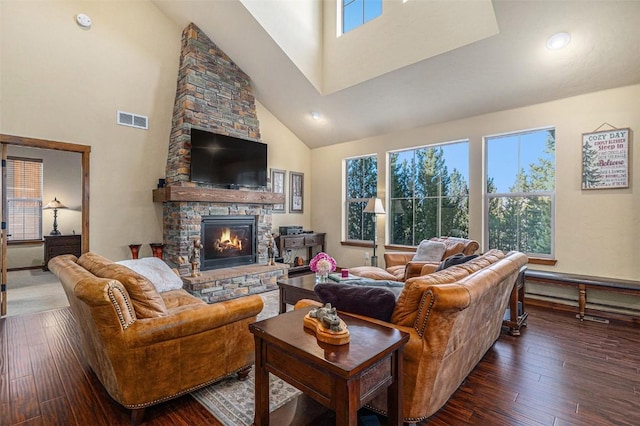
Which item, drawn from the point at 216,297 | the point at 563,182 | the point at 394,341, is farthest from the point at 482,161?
the point at 216,297

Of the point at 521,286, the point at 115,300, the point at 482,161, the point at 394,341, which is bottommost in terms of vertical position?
the point at 521,286

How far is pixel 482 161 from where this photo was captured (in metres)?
4.79

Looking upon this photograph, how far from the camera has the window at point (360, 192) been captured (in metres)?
6.25

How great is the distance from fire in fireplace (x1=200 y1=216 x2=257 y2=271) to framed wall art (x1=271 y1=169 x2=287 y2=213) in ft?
3.64

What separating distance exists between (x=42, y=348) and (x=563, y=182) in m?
6.30

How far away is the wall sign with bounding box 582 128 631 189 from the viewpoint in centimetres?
369

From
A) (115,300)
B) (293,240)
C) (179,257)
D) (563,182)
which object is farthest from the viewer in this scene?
(293,240)

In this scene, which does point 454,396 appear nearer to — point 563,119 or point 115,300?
point 115,300

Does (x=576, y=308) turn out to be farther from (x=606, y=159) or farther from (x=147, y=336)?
(x=147, y=336)

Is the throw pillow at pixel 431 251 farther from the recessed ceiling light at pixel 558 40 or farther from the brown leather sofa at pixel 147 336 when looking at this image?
the brown leather sofa at pixel 147 336

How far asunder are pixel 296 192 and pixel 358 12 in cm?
363

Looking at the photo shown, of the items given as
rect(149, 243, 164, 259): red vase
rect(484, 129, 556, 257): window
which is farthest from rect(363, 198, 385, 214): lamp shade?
rect(149, 243, 164, 259): red vase

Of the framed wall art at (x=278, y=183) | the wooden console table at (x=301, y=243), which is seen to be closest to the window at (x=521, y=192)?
the wooden console table at (x=301, y=243)

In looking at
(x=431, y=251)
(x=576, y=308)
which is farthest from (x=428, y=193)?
(x=576, y=308)
